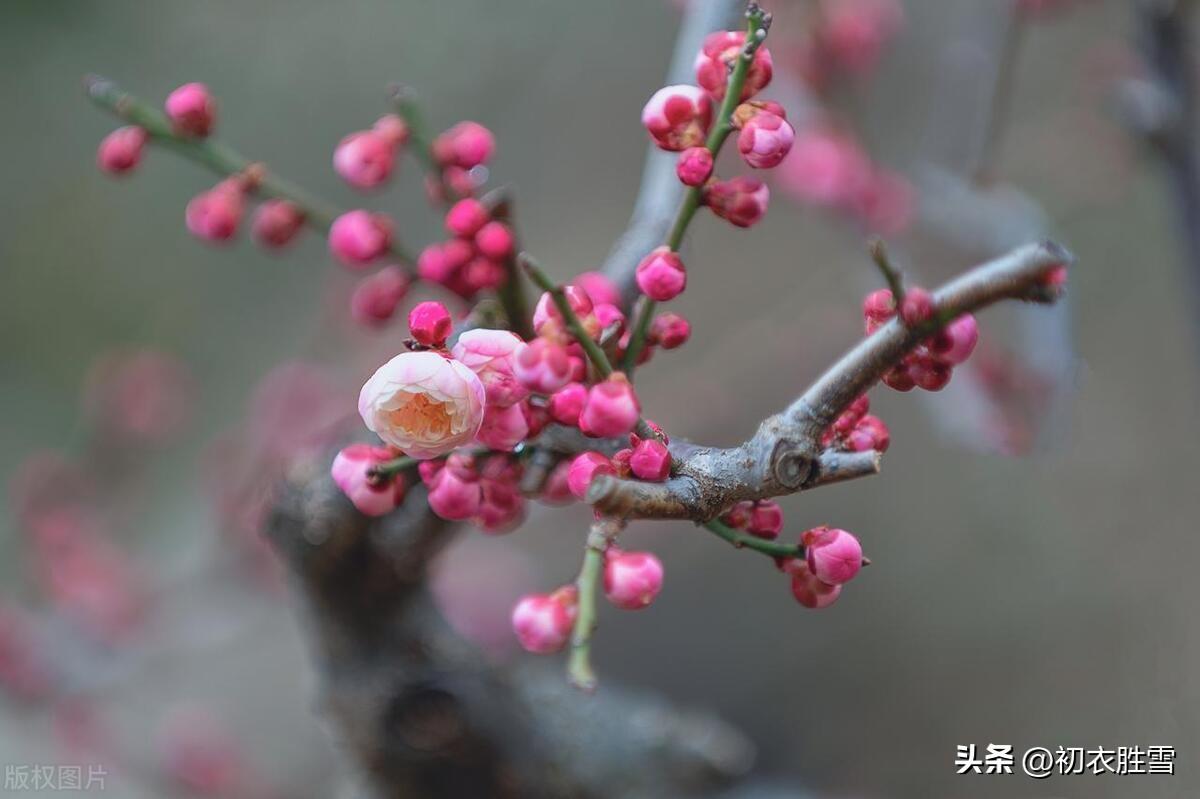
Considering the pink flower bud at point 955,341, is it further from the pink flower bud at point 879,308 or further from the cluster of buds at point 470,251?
the cluster of buds at point 470,251

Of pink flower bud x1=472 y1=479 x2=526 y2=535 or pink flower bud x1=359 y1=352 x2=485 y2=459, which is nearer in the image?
pink flower bud x1=359 y1=352 x2=485 y2=459

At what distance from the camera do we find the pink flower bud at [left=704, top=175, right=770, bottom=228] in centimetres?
51

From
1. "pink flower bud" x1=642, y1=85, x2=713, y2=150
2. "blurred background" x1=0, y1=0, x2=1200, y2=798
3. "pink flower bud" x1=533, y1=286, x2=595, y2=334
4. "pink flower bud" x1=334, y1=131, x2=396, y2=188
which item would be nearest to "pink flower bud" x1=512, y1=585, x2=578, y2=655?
"pink flower bud" x1=533, y1=286, x2=595, y2=334

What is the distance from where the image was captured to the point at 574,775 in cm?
115

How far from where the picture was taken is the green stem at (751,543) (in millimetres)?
454

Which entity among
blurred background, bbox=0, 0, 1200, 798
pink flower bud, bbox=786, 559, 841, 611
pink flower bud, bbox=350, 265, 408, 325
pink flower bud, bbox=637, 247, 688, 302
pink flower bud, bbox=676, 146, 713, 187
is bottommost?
pink flower bud, bbox=786, 559, 841, 611

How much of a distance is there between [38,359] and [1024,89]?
2.55m

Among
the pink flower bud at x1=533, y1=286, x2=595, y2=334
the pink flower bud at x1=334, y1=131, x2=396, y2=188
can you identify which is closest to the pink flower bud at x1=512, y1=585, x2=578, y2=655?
the pink flower bud at x1=533, y1=286, x2=595, y2=334

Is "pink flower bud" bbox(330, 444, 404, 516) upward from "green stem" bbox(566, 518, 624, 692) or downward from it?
upward

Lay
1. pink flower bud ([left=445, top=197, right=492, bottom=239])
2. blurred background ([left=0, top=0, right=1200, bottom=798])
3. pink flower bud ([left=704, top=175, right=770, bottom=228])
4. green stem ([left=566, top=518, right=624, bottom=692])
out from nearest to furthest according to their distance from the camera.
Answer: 1. green stem ([left=566, top=518, right=624, bottom=692])
2. pink flower bud ([left=704, top=175, right=770, bottom=228])
3. pink flower bud ([left=445, top=197, right=492, bottom=239])
4. blurred background ([left=0, top=0, right=1200, bottom=798])

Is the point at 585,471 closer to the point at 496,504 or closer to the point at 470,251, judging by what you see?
the point at 496,504

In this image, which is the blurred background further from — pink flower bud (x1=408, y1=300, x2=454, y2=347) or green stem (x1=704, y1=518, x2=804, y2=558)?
pink flower bud (x1=408, y1=300, x2=454, y2=347)

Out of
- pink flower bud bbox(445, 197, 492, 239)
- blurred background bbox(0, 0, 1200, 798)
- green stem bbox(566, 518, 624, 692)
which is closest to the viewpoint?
green stem bbox(566, 518, 624, 692)

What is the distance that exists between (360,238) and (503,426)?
0.84ft
